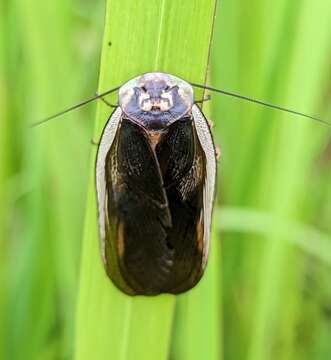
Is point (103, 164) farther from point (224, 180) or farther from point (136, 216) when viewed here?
point (224, 180)

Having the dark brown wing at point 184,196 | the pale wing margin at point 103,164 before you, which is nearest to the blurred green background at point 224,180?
the dark brown wing at point 184,196

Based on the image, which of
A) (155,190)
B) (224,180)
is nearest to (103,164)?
(155,190)

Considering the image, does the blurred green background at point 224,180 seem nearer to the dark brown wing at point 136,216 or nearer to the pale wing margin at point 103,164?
the dark brown wing at point 136,216

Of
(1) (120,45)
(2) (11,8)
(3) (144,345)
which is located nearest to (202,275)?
(3) (144,345)

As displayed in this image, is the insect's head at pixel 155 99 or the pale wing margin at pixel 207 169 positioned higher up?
the insect's head at pixel 155 99

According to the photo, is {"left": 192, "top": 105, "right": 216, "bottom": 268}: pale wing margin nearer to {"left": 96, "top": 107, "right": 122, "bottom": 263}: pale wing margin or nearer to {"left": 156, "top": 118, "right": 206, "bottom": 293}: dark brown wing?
{"left": 156, "top": 118, "right": 206, "bottom": 293}: dark brown wing

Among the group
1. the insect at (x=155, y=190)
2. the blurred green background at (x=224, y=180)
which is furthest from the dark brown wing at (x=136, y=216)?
the blurred green background at (x=224, y=180)

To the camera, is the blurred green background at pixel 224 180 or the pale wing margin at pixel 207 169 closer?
the pale wing margin at pixel 207 169

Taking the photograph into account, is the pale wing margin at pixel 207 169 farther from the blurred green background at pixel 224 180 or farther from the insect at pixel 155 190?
the blurred green background at pixel 224 180

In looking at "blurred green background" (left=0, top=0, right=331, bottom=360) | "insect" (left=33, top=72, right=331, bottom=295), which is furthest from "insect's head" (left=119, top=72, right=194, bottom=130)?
"blurred green background" (left=0, top=0, right=331, bottom=360)
